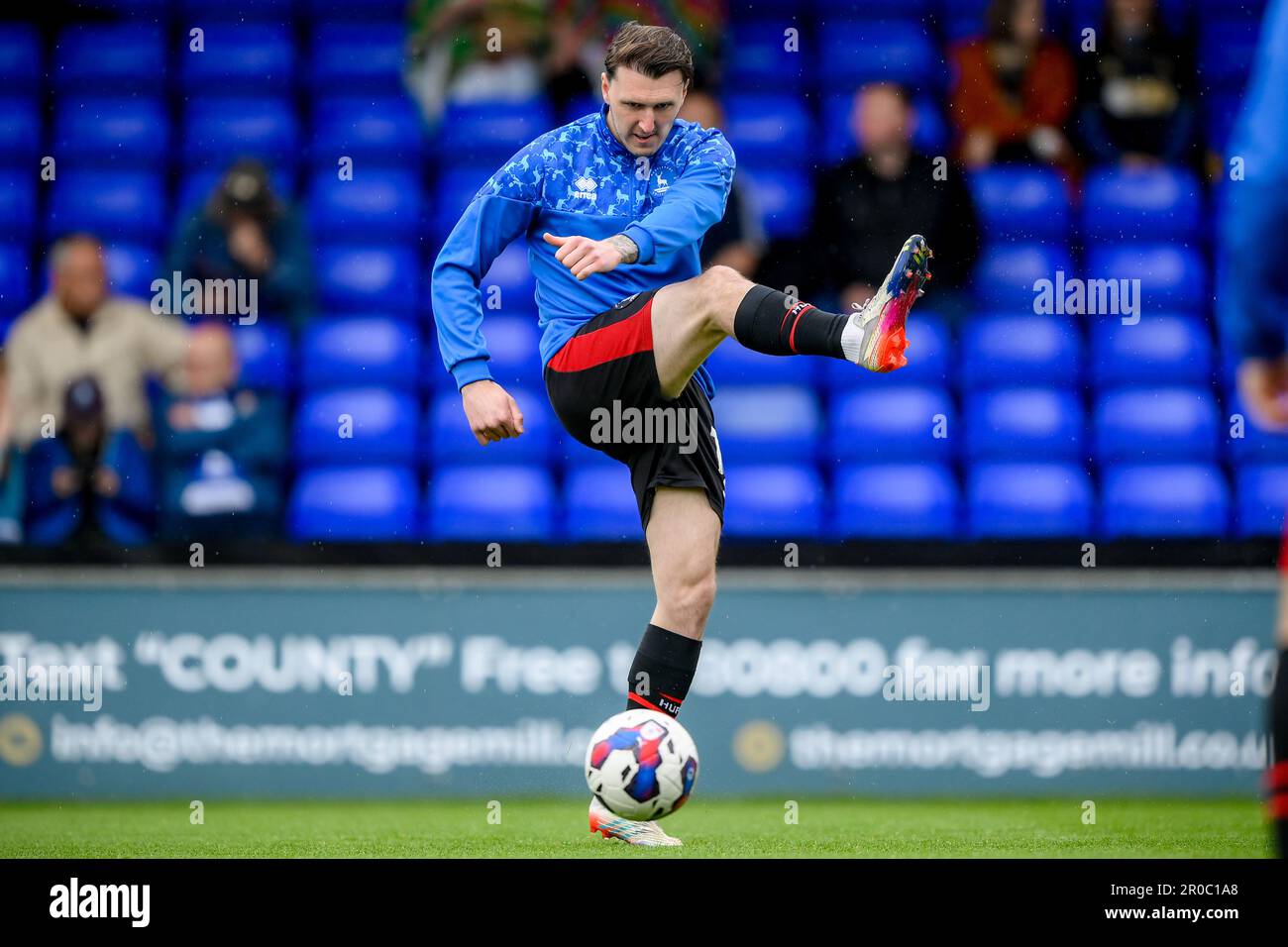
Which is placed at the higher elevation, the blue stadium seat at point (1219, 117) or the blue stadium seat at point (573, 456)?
the blue stadium seat at point (1219, 117)

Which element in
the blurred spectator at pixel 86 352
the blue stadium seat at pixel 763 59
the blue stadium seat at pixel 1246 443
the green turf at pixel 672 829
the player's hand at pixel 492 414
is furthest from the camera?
the blue stadium seat at pixel 763 59

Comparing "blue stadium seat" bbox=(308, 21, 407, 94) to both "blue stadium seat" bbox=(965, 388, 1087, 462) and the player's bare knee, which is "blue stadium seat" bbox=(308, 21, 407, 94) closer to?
"blue stadium seat" bbox=(965, 388, 1087, 462)

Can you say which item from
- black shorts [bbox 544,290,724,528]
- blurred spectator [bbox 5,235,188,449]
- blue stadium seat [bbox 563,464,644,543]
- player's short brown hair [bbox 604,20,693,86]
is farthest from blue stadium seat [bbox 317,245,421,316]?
player's short brown hair [bbox 604,20,693,86]

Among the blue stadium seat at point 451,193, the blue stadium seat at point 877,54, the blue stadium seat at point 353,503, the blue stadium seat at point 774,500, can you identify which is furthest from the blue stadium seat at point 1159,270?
the blue stadium seat at point 353,503

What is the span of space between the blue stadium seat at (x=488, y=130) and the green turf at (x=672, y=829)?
272 cm

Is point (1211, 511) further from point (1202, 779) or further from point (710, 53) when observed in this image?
point (710, 53)

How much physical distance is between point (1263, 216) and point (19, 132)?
6088 millimetres

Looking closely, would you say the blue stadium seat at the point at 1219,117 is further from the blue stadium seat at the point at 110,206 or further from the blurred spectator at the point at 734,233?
the blue stadium seat at the point at 110,206

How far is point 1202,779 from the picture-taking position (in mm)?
5969

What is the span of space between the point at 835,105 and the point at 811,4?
0.53m

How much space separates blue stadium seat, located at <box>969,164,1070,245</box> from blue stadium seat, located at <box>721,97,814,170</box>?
748 mm

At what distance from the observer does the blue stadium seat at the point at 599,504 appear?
629 cm

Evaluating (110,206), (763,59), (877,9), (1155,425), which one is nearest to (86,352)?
(110,206)
